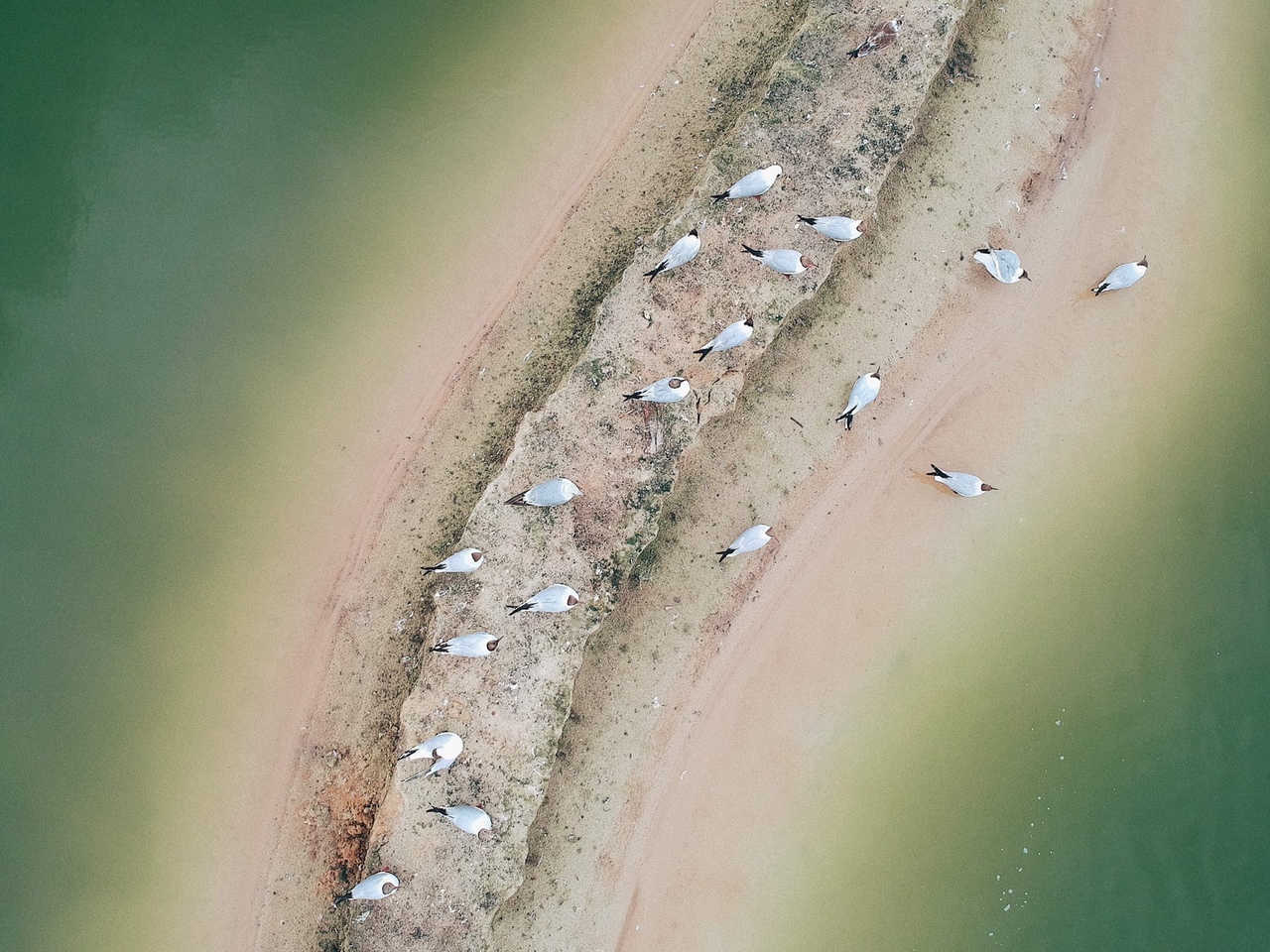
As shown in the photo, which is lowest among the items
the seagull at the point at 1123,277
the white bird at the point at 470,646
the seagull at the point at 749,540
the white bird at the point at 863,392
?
the white bird at the point at 470,646

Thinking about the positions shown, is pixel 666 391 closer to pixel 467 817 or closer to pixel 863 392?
pixel 863 392

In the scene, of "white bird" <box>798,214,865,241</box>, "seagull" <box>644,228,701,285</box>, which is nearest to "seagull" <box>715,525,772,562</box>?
"seagull" <box>644,228,701,285</box>

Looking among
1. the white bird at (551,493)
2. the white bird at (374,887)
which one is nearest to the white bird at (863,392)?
the white bird at (551,493)

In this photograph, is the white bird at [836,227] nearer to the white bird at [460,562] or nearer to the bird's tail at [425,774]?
the white bird at [460,562]

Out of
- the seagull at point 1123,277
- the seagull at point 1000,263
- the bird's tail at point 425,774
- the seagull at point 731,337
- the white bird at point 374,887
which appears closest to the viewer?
the white bird at point 374,887

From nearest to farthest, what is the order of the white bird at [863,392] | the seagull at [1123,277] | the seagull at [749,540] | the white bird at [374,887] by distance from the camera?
the white bird at [374,887], the seagull at [749,540], the white bird at [863,392], the seagull at [1123,277]

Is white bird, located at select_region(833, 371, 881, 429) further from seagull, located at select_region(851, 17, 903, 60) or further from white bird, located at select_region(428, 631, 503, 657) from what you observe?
white bird, located at select_region(428, 631, 503, 657)
